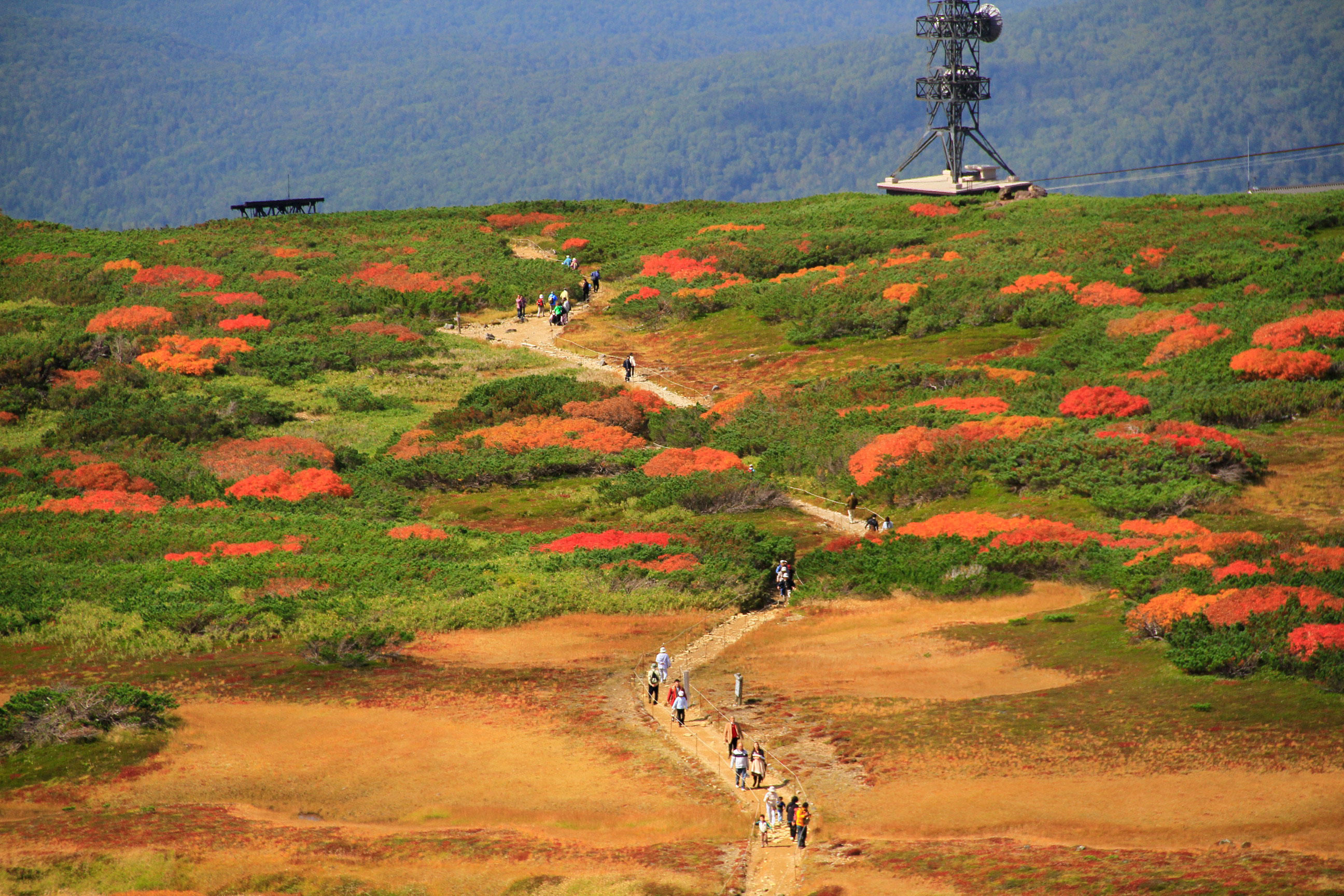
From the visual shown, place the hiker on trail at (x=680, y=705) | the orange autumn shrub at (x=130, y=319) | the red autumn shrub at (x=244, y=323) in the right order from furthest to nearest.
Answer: the red autumn shrub at (x=244, y=323) → the orange autumn shrub at (x=130, y=319) → the hiker on trail at (x=680, y=705)

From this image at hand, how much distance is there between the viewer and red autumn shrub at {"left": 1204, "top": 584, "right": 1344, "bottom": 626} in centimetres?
2973

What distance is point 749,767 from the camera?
2644cm

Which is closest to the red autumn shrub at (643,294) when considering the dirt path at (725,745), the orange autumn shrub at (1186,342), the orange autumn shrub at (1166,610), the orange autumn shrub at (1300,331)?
the orange autumn shrub at (1186,342)

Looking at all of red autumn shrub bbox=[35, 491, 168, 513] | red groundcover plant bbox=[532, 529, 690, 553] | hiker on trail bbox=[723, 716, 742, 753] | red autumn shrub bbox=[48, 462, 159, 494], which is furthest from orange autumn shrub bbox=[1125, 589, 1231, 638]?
red autumn shrub bbox=[48, 462, 159, 494]

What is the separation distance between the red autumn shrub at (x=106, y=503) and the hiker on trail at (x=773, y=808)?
27.2m

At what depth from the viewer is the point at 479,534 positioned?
4338 centimetres

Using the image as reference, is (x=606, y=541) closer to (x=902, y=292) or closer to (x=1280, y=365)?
(x=1280, y=365)

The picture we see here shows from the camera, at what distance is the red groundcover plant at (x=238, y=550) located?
39406 mm

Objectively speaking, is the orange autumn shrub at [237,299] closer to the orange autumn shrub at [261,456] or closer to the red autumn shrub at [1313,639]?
the orange autumn shrub at [261,456]

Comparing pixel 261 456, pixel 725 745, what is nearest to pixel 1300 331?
pixel 725 745

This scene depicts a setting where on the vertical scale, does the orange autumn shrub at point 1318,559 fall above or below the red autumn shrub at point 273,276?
below

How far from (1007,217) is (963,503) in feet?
136

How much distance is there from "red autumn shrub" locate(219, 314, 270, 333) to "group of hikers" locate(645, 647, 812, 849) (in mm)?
45159

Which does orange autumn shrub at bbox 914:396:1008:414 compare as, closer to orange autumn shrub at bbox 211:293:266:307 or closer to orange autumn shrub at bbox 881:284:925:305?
orange autumn shrub at bbox 881:284:925:305
